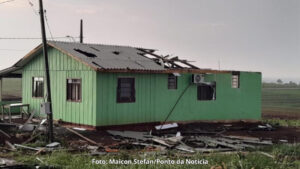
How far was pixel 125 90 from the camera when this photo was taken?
66.8ft

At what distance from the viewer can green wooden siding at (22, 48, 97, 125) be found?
771 inches

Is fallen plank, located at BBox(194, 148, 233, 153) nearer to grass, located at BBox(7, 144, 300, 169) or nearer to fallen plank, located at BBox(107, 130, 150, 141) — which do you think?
grass, located at BBox(7, 144, 300, 169)

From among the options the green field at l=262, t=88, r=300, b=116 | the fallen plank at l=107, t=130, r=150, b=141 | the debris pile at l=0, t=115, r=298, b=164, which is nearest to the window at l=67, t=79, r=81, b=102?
the debris pile at l=0, t=115, r=298, b=164

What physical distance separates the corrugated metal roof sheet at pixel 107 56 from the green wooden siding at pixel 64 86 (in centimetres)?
43

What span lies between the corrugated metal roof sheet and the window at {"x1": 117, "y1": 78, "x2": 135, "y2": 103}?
65 centimetres

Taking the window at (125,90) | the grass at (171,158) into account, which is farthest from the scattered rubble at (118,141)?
the window at (125,90)

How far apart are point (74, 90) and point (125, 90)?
2540mm

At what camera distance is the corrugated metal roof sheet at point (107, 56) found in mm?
20125

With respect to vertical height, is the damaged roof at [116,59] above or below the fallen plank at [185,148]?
above

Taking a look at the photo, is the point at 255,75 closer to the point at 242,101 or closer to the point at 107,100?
the point at 242,101

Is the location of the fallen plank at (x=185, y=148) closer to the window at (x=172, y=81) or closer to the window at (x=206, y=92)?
the window at (x=172, y=81)

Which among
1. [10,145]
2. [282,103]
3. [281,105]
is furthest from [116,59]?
[282,103]

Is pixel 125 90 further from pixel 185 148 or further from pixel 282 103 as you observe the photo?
pixel 282 103

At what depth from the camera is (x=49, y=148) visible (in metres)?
14.5
